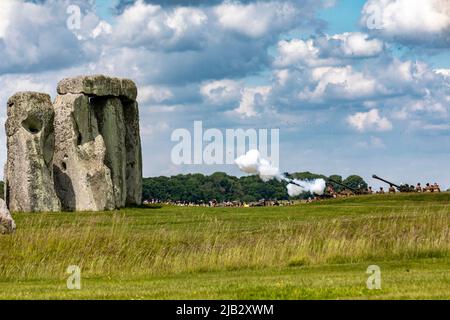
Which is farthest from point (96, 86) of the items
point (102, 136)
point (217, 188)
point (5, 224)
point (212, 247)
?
point (217, 188)

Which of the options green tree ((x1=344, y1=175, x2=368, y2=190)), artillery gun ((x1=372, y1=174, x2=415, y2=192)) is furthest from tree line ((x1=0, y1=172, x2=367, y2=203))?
artillery gun ((x1=372, y1=174, x2=415, y2=192))

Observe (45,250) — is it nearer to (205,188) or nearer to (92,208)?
(92,208)

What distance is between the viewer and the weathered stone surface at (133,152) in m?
61.3

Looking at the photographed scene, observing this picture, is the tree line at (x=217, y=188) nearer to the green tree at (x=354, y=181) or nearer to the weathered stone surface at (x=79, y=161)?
the green tree at (x=354, y=181)

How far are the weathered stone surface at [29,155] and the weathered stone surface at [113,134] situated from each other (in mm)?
5320

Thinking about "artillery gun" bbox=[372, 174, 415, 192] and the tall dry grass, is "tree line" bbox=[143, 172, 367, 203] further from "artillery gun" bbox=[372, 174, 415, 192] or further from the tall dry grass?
the tall dry grass

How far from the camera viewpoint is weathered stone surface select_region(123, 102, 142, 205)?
61.3 meters

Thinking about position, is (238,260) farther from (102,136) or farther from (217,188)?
(217,188)

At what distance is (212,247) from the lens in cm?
3077

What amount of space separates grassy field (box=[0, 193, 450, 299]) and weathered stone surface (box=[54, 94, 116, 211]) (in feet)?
55.4

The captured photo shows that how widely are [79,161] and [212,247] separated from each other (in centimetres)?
2634

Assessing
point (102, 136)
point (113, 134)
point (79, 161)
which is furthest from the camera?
point (113, 134)

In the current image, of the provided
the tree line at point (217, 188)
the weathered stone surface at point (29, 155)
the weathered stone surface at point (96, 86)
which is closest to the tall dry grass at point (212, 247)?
the weathered stone surface at point (29, 155)
